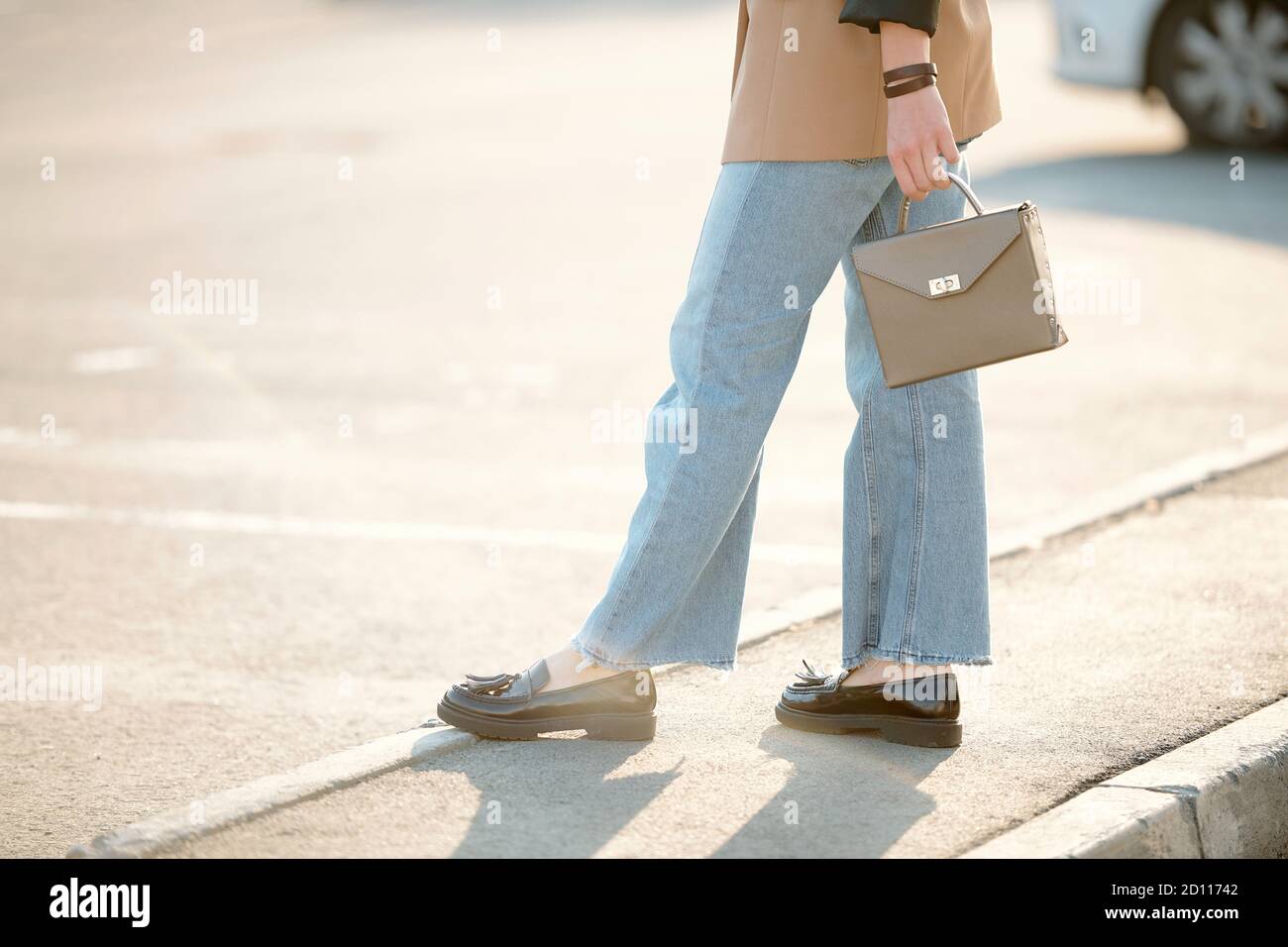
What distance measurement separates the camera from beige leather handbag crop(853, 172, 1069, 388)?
125 inches

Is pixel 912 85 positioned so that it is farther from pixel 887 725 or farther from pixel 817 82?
pixel 887 725

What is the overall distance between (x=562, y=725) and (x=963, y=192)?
136 centimetres

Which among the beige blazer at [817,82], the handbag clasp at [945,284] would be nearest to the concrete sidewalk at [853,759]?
the handbag clasp at [945,284]

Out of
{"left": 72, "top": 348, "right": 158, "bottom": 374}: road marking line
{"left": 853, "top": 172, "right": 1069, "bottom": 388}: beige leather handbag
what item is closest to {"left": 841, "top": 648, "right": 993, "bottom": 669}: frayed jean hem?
{"left": 853, "top": 172, "right": 1069, "bottom": 388}: beige leather handbag

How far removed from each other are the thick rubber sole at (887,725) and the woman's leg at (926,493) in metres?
0.13

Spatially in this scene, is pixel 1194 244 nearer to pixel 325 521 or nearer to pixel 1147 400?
pixel 1147 400

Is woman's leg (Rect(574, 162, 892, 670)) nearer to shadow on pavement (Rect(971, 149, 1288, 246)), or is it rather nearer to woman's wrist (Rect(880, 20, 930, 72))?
woman's wrist (Rect(880, 20, 930, 72))

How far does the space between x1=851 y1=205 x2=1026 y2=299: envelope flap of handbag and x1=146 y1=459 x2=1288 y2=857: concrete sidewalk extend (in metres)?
0.98

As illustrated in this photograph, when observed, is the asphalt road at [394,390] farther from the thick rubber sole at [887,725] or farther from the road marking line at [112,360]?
the thick rubber sole at [887,725]

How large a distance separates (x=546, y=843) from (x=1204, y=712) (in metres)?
1.58

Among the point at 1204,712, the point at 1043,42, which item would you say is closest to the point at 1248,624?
the point at 1204,712

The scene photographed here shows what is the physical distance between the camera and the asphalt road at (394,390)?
4660 millimetres

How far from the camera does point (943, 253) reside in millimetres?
3205

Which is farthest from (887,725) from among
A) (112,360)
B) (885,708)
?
(112,360)
